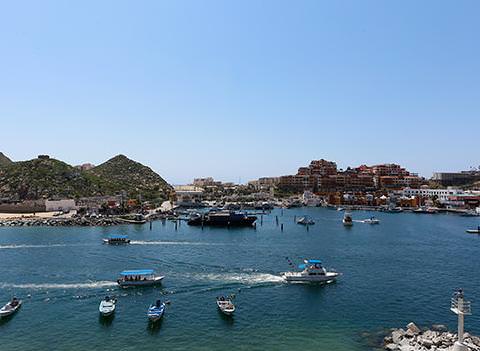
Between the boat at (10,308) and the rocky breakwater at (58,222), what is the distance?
210ft

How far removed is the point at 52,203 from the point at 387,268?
4035 inches

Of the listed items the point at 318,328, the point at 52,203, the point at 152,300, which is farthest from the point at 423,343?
the point at 52,203

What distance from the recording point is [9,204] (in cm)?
12256

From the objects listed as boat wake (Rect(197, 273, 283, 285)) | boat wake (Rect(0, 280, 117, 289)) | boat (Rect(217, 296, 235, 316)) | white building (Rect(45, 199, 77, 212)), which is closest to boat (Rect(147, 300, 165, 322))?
boat (Rect(217, 296, 235, 316))

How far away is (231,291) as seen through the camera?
40625 mm

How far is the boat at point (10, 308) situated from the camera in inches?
1332

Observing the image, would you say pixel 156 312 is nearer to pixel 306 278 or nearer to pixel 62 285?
pixel 62 285

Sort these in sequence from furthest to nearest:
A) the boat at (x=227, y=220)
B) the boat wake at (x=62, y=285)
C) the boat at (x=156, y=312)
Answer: the boat at (x=227, y=220) → the boat wake at (x=62, y=285) → the boat at (x=156, y=312)

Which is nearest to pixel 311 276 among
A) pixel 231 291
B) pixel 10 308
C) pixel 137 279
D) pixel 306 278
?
pixel 306 278

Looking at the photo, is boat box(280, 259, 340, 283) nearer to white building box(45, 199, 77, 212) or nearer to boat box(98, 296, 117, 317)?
boat box(98, 296, 117, 317)

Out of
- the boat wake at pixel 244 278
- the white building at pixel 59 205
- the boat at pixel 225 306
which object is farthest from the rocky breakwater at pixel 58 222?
the boat at pixel 225 306

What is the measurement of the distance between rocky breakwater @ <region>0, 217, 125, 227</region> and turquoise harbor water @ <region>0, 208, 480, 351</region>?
67.9 ft

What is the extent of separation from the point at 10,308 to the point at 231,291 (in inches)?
760

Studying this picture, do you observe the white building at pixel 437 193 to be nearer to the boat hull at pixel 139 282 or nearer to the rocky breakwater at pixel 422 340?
the boat hull at pixel 139 282
